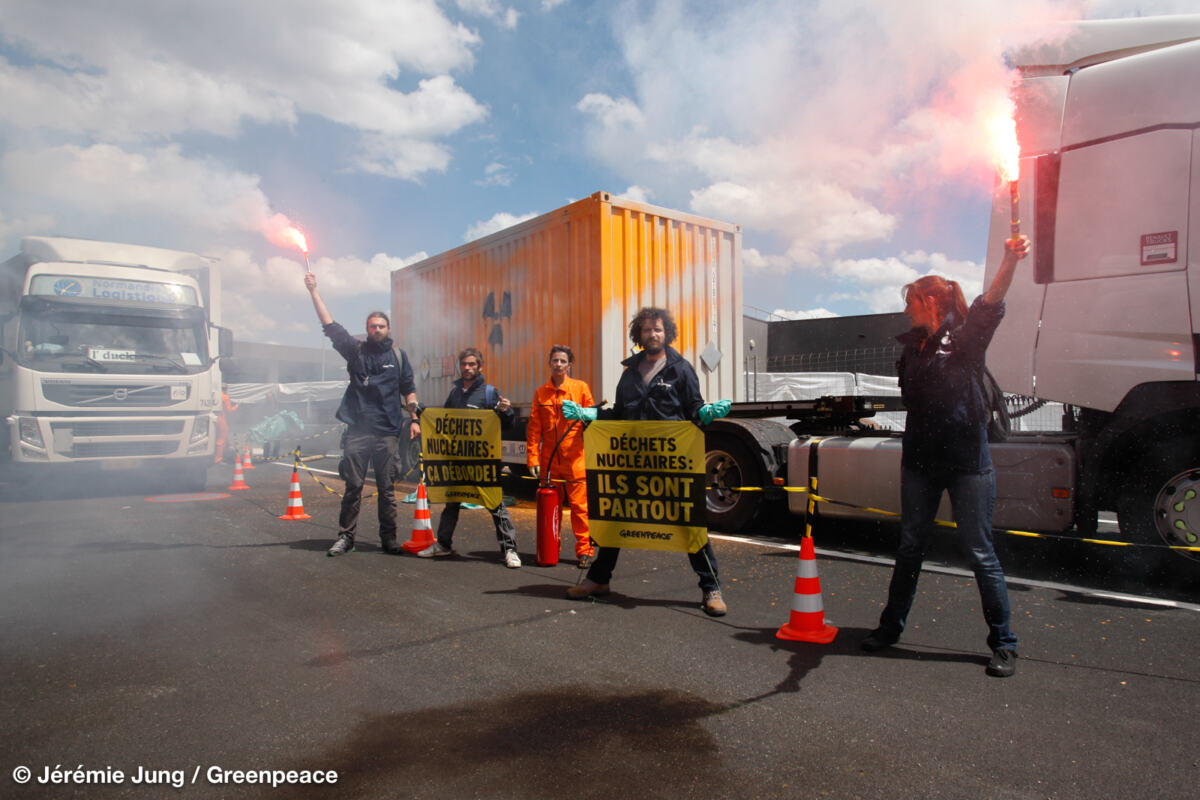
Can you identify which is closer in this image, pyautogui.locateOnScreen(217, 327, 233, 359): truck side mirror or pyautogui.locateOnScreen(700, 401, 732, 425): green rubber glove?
pyautogui.locateOnScreen(700, 401, 732, 425): green rubber glove

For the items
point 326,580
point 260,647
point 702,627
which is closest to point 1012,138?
point 702,627

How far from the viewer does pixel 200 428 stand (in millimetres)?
11117

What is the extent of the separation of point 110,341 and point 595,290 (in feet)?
23.1

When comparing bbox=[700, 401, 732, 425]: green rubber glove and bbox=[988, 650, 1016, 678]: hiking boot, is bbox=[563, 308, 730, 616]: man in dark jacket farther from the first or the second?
bbox=[988, 650, 1016, 678]: hiking boot

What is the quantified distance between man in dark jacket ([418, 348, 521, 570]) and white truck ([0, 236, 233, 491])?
253 inches

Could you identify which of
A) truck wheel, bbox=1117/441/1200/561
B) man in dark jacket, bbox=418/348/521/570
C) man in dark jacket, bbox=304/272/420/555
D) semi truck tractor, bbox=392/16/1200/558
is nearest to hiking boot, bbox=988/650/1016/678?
semi truck tractor, bbox=392/16/1200/558

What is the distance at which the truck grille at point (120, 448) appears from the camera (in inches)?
402

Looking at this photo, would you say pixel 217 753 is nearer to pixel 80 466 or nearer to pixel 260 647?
pixel 260 647

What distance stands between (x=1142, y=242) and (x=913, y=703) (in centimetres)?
344

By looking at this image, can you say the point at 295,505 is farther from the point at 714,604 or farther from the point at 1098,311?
the point at 1098,311

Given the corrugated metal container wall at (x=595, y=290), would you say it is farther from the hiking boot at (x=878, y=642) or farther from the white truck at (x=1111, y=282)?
the hiking boot at (x=878, y=642)

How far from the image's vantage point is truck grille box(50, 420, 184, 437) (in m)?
10.2

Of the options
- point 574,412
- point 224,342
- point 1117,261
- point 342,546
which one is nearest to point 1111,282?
point 1117,261

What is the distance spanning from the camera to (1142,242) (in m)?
4.68
